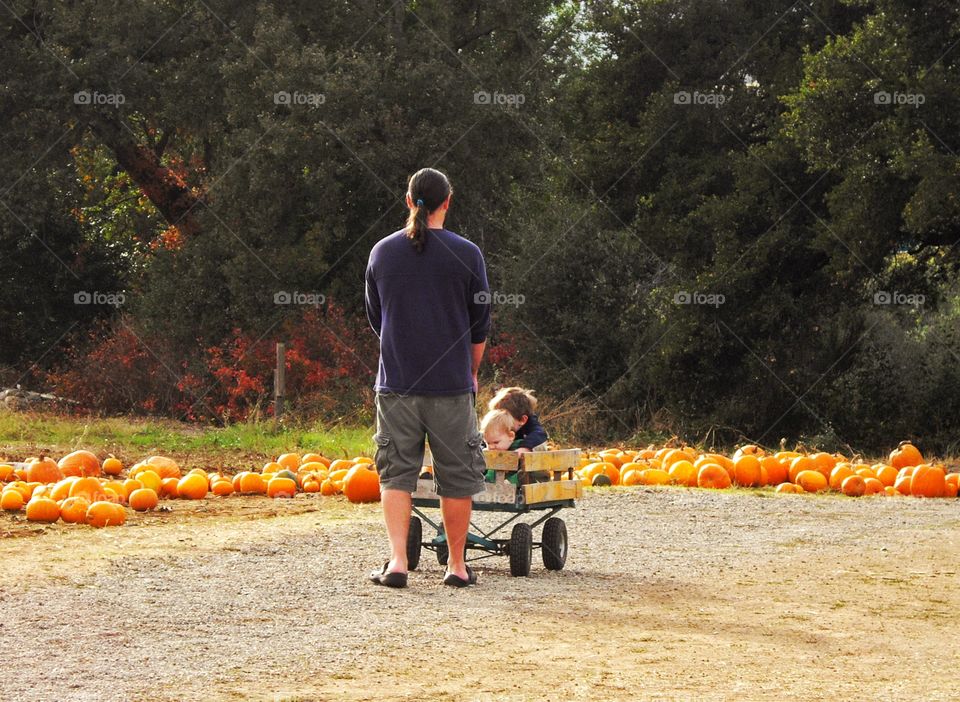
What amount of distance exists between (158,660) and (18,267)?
2284cm

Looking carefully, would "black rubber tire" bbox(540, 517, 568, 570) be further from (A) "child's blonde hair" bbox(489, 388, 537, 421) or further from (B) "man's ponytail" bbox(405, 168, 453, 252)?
(B) "man's ponytail" bbox(405, 168, 453, 252)

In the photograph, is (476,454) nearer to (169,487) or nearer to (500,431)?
(500,431)

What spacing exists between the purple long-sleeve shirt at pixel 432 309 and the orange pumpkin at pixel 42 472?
529cm

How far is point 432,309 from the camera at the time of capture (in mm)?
6551

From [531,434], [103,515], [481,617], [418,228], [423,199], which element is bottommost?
[481,617]

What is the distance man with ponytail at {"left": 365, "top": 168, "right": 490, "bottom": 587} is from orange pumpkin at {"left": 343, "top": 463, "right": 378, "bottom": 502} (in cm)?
386

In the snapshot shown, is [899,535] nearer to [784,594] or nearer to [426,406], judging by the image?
[784,594]

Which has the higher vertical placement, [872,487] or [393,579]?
[872,487]

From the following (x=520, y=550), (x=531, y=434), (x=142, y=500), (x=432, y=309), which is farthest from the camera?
(x=142, y=500)

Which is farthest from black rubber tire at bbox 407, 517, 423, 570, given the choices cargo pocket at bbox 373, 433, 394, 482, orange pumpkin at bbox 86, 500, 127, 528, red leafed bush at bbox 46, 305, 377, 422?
red leafed bush at bbox 46, 305, 377, 422

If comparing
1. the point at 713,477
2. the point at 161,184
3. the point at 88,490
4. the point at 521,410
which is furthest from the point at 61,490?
the point at 161,184

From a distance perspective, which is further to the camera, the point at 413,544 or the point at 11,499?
the point at 11,499

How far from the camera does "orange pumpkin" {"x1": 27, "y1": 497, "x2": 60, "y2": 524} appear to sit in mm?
9398

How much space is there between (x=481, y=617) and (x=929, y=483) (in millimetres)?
7193
